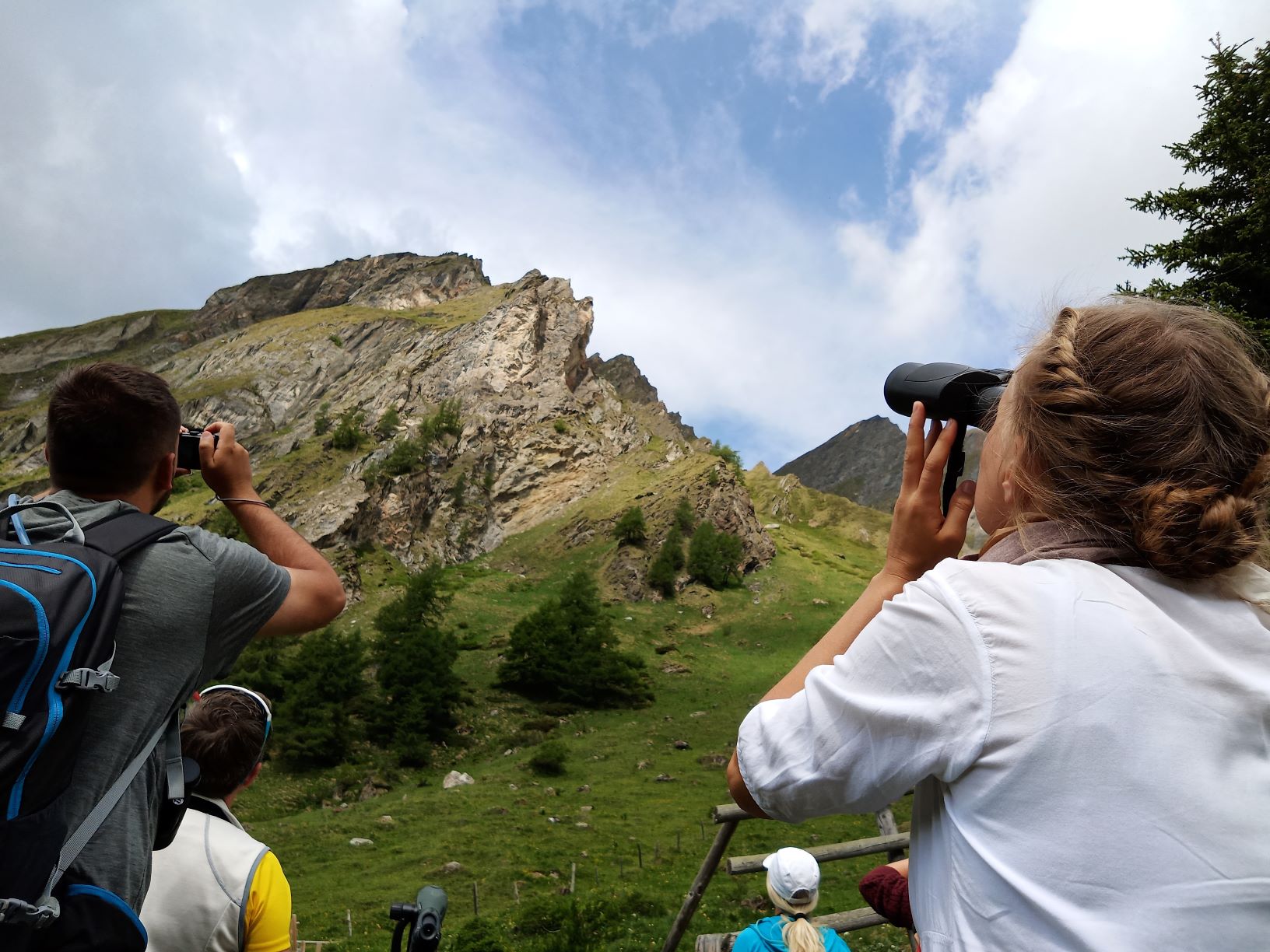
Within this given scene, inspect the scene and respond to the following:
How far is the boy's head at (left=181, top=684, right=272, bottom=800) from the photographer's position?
3.07 metres

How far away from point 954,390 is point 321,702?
112ft

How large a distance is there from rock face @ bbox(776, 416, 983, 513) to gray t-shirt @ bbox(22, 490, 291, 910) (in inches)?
5464

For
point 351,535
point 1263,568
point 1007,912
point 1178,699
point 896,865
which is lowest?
point 896,865

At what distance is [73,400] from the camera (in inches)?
88.7

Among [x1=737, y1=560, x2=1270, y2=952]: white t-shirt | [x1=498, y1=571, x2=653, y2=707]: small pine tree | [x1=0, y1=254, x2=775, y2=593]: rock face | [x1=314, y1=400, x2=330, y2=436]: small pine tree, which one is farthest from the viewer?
[x1=314, y1=400, x2=330, y2=436]: small pine tree

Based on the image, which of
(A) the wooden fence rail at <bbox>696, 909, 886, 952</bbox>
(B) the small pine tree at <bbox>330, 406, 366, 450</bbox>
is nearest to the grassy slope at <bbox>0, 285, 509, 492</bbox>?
(B) the small pine tree at <bbox>330, 406, 366, 450</bbox>

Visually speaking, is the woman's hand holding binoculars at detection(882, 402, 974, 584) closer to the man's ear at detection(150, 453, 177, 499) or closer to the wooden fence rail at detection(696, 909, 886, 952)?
the man's ear at detection(150, 453, 177, 499)

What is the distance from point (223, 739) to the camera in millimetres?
3098

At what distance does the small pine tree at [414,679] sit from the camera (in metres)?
32.1

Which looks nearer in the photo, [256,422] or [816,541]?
[816,541]

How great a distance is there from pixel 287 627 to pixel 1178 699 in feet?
7.69

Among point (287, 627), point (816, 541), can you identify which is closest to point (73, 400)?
point (287, 627)

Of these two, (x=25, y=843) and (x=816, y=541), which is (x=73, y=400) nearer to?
(x=25, y=843)

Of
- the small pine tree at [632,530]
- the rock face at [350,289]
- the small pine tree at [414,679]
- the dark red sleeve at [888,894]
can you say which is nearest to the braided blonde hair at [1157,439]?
the dark red sleeve at [888,894]
